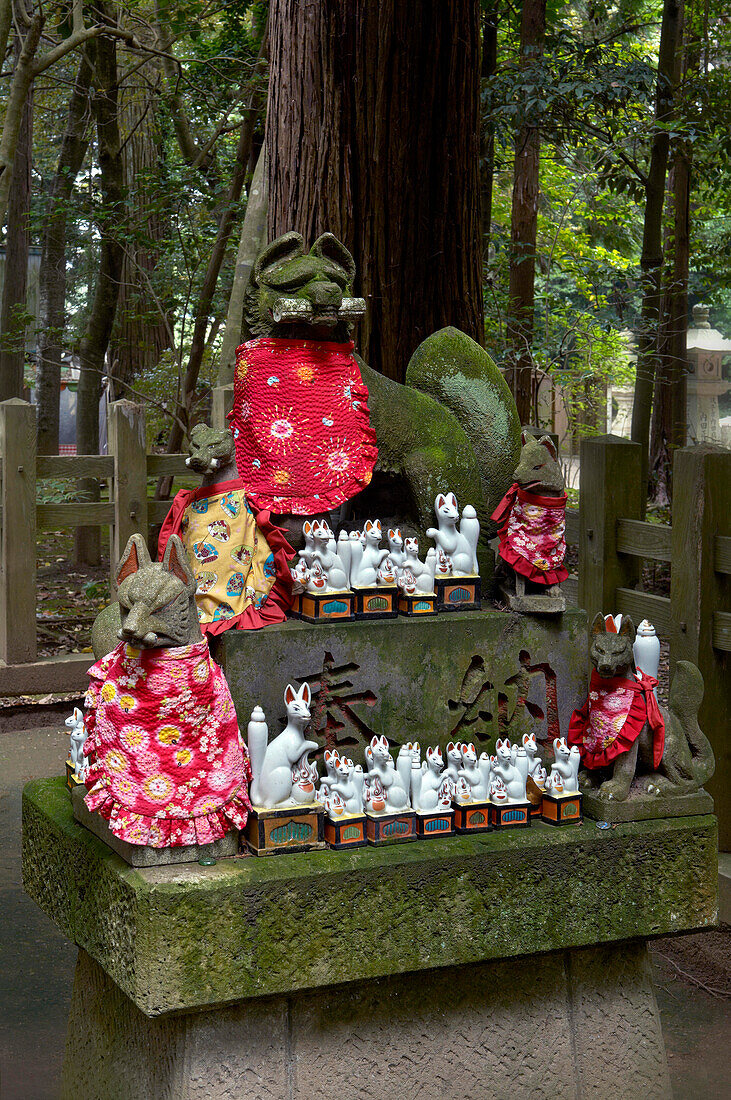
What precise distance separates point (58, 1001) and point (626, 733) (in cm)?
241

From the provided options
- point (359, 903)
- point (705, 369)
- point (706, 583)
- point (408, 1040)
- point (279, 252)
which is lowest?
point (408, 1040)

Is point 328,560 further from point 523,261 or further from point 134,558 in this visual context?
point 523,261

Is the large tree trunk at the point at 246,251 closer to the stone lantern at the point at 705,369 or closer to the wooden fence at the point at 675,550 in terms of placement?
the wooden fence at the point at 675,550

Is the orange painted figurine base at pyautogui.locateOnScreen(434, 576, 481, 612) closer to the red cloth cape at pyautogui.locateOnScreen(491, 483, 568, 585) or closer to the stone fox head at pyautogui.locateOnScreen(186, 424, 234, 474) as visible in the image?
the red cloth cape at pyautogui.locateOnScreen(491, 483, 568, 585)

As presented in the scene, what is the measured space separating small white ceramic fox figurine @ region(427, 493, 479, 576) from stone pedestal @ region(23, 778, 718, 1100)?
2.58 feet

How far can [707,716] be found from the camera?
4797mm

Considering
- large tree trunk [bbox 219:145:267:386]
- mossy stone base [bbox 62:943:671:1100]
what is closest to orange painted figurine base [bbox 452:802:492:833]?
mossy stone base [bbox 62:943:671:1100]

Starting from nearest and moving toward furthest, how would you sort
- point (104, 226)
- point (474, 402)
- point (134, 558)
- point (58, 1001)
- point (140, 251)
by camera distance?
point (134, 558) < point (474, 402) < point (58, 1001) < point (104, 226) < point (140, 251)

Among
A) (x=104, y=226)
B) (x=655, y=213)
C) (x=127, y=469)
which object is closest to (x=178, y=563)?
(x=127, y=469)

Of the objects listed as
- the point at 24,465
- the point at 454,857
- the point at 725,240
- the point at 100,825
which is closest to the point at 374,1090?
the point at 454,857

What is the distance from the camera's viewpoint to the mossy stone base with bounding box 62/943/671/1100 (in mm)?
2934

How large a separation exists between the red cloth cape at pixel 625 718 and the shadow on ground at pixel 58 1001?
996 millimetres

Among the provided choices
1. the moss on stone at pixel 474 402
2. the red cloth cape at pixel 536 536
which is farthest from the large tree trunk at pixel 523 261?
the red cloth cape at pixel 536 536

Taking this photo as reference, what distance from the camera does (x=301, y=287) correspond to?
331cm
